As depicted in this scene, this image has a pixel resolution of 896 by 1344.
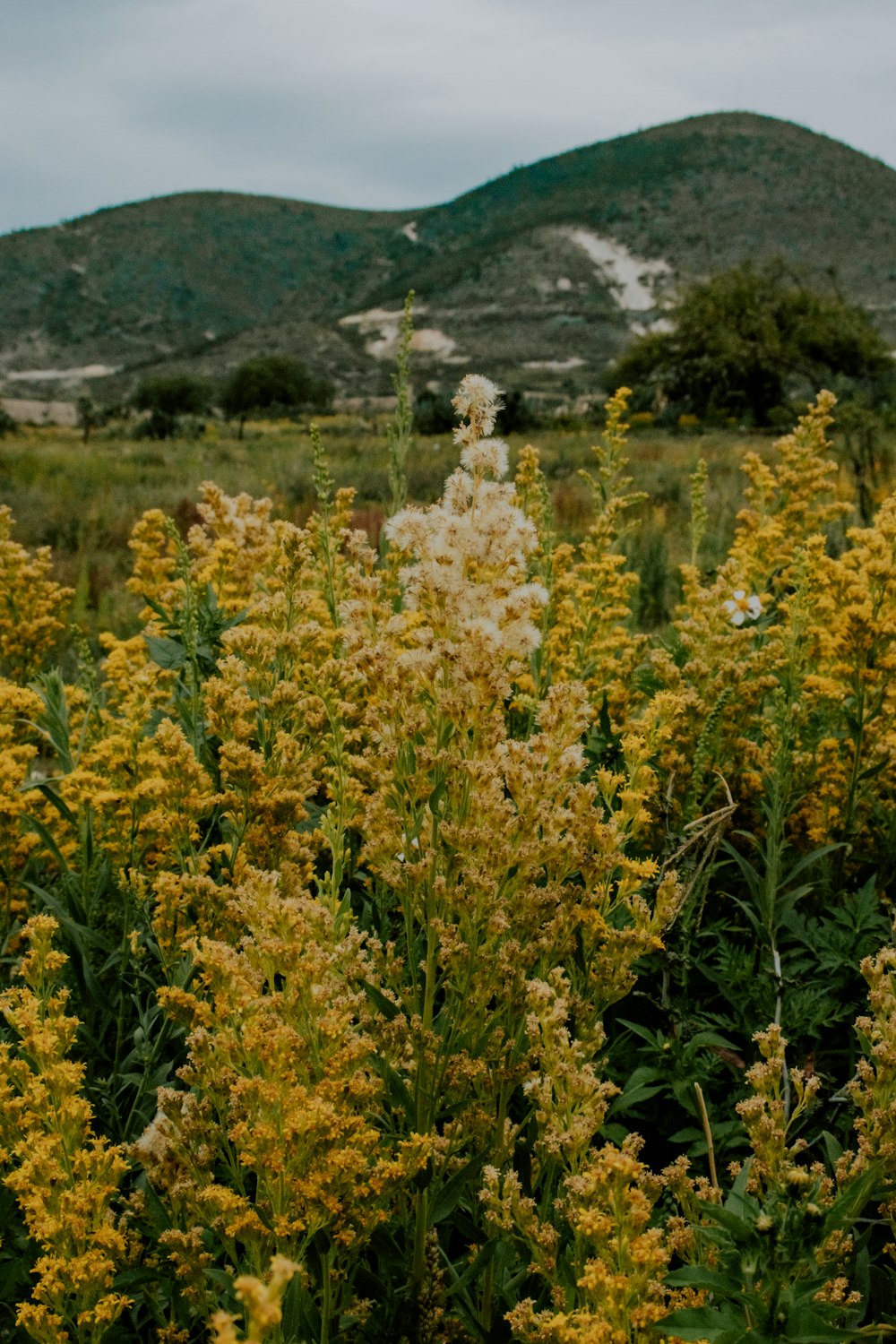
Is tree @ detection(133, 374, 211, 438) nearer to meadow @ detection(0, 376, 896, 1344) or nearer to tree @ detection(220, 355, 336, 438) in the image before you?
tree @ detection(220, 355, 336, 438)

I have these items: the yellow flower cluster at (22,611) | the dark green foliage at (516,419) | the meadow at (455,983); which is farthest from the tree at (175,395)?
the meadow at (455,983)

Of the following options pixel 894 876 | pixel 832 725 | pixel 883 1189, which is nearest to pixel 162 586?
pixel 832 725

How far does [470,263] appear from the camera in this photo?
98.4 meters

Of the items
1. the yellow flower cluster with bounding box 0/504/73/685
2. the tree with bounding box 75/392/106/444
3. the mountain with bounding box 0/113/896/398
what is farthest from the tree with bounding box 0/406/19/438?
the mountain with bounding box 0/113/896/398

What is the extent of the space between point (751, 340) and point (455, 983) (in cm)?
3630

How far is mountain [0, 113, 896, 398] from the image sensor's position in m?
82.5

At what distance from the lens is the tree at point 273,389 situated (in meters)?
55.8

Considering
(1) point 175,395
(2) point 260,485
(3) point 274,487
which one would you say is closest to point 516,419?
(2) point 260,485

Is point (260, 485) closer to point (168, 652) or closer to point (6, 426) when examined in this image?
point (168, 652)

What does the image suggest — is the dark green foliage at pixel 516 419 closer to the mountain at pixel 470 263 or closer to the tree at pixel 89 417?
the tree at pixel 89 417

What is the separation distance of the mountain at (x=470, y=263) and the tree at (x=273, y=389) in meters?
8.82

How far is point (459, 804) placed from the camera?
1.54m

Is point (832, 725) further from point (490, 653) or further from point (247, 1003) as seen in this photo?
point (247, 1003)

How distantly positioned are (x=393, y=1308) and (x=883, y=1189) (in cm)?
70
